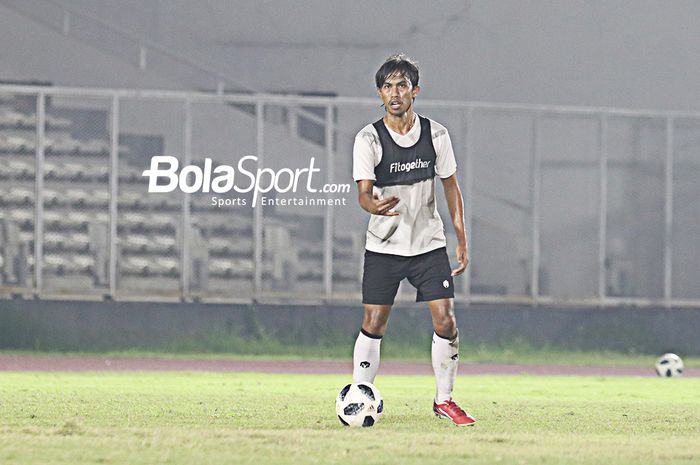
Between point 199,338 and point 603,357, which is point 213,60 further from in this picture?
point 603,357

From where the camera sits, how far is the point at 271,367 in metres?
18.5

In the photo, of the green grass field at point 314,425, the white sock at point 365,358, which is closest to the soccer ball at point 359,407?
the green grass field at point 314,425

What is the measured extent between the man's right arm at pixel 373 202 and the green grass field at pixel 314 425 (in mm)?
1240

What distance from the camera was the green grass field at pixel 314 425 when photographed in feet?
23.2

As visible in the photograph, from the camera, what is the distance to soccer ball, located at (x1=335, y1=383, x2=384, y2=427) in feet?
28.5

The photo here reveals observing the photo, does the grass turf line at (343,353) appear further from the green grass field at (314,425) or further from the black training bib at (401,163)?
the black training bib at (401,163)

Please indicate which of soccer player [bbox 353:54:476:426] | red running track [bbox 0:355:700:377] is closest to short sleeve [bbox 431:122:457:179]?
soccer player [bbox 353:54:476:426]

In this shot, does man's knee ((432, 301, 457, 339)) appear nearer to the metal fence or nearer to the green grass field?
the green grass field

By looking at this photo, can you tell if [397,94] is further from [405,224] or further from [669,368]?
[669,368]

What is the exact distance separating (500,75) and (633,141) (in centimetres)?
214

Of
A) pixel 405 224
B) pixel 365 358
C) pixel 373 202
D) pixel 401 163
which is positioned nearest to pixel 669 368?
pixel 365 358

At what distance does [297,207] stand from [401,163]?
11670 mm

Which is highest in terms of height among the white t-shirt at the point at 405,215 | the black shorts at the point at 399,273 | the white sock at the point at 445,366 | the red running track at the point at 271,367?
the white t-shirt at the point at 405,215

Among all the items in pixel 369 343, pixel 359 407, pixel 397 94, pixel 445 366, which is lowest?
pixel 359 407
